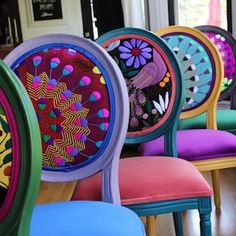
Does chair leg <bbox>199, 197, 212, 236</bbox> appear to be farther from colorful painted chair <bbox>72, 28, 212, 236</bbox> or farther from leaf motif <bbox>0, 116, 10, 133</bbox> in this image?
leaf motif <bbox>0, 116, 10, 133</bbox>

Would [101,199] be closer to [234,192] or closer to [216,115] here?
[216,115]

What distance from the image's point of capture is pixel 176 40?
1.90m

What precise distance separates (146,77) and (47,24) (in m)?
2.64

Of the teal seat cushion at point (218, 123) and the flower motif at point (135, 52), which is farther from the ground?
the flower motif at point (135, 52)

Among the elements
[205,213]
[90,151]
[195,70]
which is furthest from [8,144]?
[195,70]

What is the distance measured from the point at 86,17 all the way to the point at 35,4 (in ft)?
1.61

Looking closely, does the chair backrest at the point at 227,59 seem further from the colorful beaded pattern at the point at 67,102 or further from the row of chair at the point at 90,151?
the colorful beaded pattern at the point at 67,102

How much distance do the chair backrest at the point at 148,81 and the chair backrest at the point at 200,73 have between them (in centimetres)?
38

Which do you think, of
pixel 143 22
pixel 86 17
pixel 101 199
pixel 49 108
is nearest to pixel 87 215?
pixel 101 199

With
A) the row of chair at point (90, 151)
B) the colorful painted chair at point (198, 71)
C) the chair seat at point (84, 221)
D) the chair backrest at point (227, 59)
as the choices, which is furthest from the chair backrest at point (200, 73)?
the chair seat at point (84, 221)

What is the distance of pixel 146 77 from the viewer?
149 cm

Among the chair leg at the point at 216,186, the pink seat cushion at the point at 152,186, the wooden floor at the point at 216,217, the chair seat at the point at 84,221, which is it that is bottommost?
the wooden floor at the point at 216,217

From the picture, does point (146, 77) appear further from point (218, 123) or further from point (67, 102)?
point (218, 123)

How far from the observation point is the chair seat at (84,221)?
87cm
